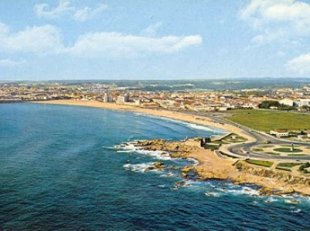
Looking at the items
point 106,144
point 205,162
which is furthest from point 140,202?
point 106,144

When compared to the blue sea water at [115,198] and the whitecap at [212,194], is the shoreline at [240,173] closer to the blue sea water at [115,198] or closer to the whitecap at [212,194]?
the blue sea water at [115,198]

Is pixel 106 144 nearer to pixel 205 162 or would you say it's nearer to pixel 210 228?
pixel 205 162

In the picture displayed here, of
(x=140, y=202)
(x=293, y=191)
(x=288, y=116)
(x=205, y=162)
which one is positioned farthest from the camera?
(x=288, y=116)

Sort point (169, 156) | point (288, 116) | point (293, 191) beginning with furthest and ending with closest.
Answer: point (288, 116) → point (169, 156) → point (293, 191)

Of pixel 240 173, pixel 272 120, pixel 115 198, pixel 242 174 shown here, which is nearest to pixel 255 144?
pixel 240 173

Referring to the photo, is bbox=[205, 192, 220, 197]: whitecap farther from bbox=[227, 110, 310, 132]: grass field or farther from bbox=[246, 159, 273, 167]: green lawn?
bbox=[227, 110, 310, 132]: grass field

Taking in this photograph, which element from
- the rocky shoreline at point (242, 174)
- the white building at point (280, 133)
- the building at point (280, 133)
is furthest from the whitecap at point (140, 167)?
the white building at point (280, 133)

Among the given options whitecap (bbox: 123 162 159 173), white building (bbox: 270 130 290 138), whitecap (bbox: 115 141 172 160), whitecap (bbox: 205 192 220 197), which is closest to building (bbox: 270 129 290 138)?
white building (bbox: 270 130 290 138)
